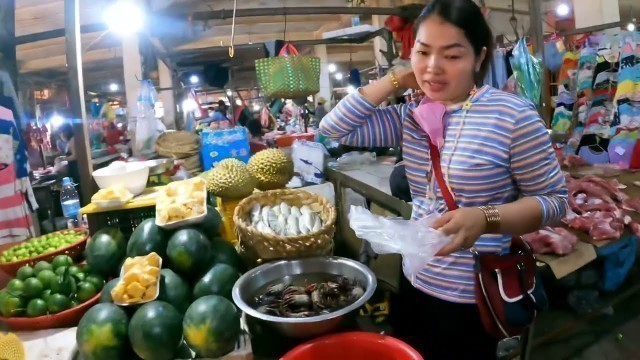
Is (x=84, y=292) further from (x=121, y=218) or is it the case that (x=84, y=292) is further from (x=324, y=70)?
(x=324, y=70)

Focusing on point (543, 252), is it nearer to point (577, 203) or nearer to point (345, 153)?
point (577, 203)

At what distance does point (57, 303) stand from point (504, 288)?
7.55ft

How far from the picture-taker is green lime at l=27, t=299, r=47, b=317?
7.77 ft

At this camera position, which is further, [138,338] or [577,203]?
[577,203]

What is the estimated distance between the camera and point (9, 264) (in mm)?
2725

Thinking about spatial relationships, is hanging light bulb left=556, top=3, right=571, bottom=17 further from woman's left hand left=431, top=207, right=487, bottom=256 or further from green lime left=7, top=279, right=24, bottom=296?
green lime left=7, top=279, right=24, bottom=296

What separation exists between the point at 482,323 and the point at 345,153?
3.45 m

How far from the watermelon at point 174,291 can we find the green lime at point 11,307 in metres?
0.82

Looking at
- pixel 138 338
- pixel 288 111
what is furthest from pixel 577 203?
pixel 288 111

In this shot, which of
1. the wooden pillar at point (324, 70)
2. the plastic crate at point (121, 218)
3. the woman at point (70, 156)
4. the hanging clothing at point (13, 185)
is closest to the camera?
the plastic crate at point (121, 218)

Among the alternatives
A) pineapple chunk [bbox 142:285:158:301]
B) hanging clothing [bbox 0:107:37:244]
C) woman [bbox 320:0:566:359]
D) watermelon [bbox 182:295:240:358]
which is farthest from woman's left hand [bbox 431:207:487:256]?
hanging clothing [bbox 0:107:37:244]

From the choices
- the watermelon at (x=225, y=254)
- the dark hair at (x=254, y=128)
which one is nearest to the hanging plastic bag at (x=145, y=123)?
the watermelon at (x=225, y=254)

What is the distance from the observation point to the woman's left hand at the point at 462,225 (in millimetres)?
1327

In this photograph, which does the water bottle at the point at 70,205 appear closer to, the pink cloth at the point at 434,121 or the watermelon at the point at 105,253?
the watermelon at the point at 105,253
